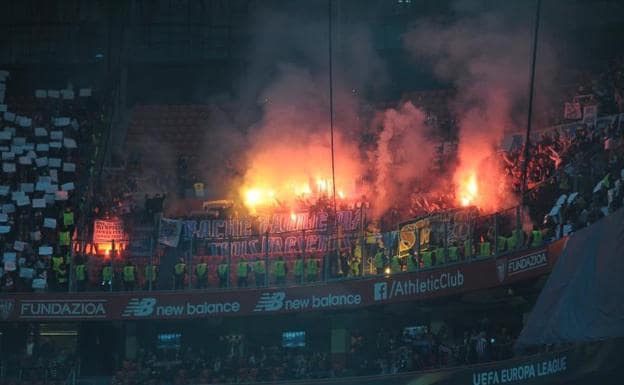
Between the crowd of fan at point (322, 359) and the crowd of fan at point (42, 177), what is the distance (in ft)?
9.90

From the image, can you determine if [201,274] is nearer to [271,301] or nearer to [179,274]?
[179,274]

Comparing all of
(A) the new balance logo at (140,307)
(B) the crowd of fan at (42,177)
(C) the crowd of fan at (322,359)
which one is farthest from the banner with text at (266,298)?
(C) the crowd of fan at (322,359)

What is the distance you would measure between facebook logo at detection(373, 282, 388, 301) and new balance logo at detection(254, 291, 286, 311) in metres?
2.21

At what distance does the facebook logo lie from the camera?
2062 centimetres

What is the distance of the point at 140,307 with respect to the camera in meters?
23.2

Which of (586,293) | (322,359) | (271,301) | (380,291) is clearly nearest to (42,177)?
(271,301)

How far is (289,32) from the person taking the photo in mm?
30453

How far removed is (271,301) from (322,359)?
1.58 meters

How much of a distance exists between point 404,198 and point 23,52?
506 inches

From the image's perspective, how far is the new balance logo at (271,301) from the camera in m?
22.2

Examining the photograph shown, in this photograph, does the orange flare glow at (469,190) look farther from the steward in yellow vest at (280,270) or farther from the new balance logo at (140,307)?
the new balance logo at (140,307)

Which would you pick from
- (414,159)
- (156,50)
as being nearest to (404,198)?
(414,159)

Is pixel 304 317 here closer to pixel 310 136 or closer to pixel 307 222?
pixel 307 222

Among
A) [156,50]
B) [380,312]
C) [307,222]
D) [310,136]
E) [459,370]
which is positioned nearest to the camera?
[459,370]
